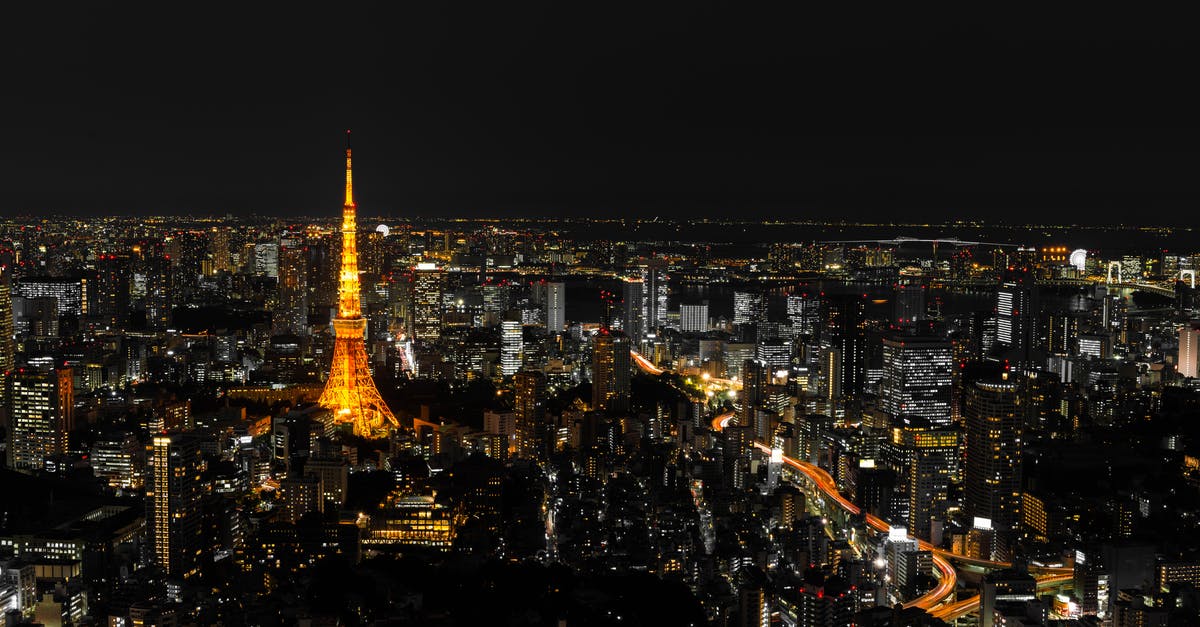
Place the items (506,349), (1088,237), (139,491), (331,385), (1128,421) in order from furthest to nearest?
(1088,237), (506,349), (1128,421), (331,385), (139,491)

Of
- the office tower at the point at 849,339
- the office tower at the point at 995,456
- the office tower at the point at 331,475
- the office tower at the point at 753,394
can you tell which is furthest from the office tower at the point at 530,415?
the office tower at the point at 849,339

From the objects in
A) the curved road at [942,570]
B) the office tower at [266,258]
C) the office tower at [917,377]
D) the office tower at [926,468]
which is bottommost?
the curved road at [942,570]

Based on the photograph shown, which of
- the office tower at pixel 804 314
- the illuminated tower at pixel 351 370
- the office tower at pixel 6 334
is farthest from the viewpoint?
the office tower at pixel 804 314

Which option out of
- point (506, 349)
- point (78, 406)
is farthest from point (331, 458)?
point (506, 349)

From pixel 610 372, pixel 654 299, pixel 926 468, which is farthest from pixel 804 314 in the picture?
pixel 926 468

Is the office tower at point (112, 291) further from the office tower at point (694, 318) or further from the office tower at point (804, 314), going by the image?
the office tower at point (804, 314)

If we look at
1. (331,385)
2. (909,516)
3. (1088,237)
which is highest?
(1088,237)

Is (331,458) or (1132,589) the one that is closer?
(1132,589)

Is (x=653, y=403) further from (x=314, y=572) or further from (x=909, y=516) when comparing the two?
(x=314, y=572)
